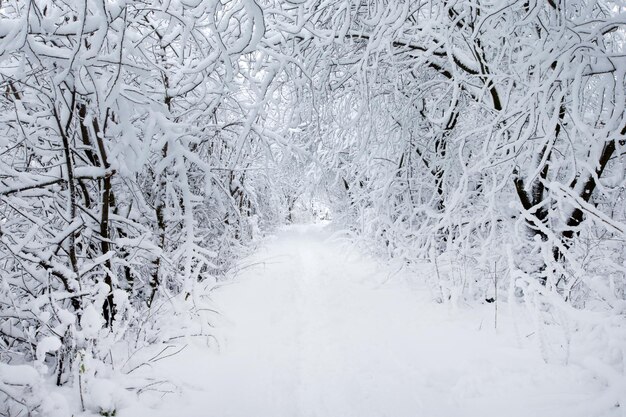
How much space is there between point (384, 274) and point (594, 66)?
215 inches

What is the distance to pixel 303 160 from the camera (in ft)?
16.9

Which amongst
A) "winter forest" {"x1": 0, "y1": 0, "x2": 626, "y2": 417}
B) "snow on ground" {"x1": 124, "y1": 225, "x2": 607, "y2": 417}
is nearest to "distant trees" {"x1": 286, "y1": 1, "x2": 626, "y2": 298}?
"winter forest" {"x1": 0, "y1": 0, "x2": 626, "y2": 417}

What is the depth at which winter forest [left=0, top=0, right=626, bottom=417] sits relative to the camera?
2.54 m

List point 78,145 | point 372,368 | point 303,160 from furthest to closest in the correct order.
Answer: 1. point 303,160
2. point 372,368
3. point 78,145

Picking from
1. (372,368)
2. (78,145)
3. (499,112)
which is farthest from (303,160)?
(372,368)

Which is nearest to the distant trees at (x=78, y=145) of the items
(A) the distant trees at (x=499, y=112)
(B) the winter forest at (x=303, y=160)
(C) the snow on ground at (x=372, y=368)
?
(B) the winter forest at (x=303, y=160)

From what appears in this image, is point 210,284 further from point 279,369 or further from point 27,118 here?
point 27,118

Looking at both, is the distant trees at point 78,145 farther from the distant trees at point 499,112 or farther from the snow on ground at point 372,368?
the distant trees at point 499,112

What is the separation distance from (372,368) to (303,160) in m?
2.81

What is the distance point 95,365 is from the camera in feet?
8.56

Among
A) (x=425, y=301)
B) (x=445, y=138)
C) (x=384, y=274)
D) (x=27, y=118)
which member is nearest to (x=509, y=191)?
(x=445, y=138)

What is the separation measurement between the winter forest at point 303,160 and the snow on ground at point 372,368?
2 centimetres

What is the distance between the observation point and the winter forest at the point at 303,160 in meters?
2.54

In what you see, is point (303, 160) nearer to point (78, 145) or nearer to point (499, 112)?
point (499, 112)
